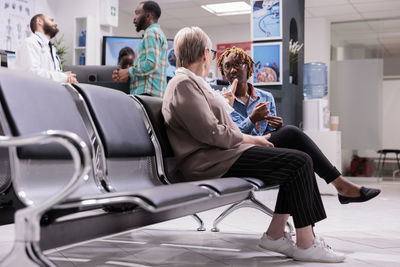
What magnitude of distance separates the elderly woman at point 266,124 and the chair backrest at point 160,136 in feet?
1.72

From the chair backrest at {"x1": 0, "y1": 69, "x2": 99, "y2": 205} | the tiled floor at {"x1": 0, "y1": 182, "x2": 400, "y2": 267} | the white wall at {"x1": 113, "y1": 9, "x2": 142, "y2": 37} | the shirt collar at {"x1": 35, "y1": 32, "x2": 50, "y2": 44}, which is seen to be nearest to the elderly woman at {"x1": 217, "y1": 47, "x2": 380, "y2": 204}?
the tiled floor at {"x1": 0, "y1": 182, "x2": 400, "y2": 267}

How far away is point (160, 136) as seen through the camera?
2.54m

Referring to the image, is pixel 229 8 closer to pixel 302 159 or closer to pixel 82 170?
pixel 302 159

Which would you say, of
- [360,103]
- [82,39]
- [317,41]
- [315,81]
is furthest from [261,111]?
[317,41]

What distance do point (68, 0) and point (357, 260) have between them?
683cm

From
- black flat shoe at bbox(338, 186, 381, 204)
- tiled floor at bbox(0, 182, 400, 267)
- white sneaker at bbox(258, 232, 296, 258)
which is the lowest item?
tiled floor at bbox(0, 182, 400, 267)

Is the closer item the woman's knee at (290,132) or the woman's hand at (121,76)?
the woman's knee at (290,132)

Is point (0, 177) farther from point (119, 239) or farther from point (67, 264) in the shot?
point (119, 239)

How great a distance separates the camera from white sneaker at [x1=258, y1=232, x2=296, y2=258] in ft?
8.66

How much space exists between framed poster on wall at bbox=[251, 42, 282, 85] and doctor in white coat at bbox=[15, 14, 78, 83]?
3097 mm

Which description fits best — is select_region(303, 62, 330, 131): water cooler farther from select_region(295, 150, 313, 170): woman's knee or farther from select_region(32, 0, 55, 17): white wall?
select_region(295, 150, 313, 170): woman's knee

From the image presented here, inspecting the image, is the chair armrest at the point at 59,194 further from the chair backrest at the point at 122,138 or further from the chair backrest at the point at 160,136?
the chair backrest at the point at 160,136

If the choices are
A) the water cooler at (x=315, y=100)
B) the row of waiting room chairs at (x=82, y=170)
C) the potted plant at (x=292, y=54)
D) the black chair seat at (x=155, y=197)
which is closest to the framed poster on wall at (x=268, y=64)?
the potted plant at (x=292, y=54)

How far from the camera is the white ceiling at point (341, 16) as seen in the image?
894 cm
